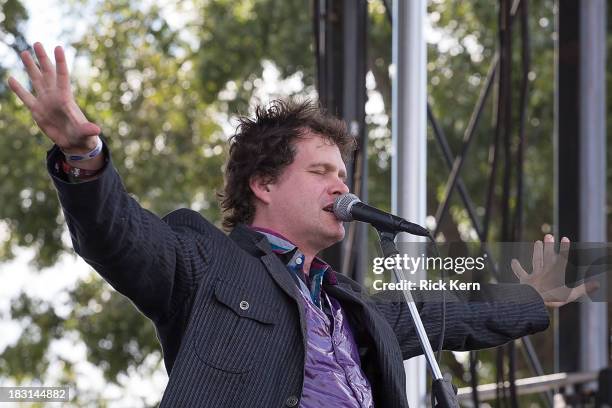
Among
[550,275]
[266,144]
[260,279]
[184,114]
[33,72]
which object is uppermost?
[184,114]

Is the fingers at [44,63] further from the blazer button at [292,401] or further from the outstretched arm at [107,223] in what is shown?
the blazer button at [292,401]

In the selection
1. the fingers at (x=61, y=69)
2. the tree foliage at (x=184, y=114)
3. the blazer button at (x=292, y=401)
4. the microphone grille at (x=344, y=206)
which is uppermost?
the tree foliage at (x=184, y=114)

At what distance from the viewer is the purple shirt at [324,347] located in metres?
2.05

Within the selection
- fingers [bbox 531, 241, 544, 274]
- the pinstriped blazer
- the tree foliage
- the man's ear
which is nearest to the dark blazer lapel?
the pinstriped blazer

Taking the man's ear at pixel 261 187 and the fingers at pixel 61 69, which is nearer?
the fingers at pixel 61 69

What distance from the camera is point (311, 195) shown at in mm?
2316

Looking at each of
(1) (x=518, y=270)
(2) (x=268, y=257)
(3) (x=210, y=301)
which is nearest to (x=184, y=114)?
(1) (x=518, y=270)

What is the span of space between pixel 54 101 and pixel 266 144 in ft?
2.83

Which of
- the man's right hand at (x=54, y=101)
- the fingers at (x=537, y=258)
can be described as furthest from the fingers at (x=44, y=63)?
the fingers at (x=537, y=258)

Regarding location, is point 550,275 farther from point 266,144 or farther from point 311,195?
point 266,144

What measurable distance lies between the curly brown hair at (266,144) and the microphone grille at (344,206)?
24 cm

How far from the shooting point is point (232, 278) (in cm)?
206

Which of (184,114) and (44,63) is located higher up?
(184,114)

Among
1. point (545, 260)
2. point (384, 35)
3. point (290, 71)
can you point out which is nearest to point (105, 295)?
point (290, 71)
